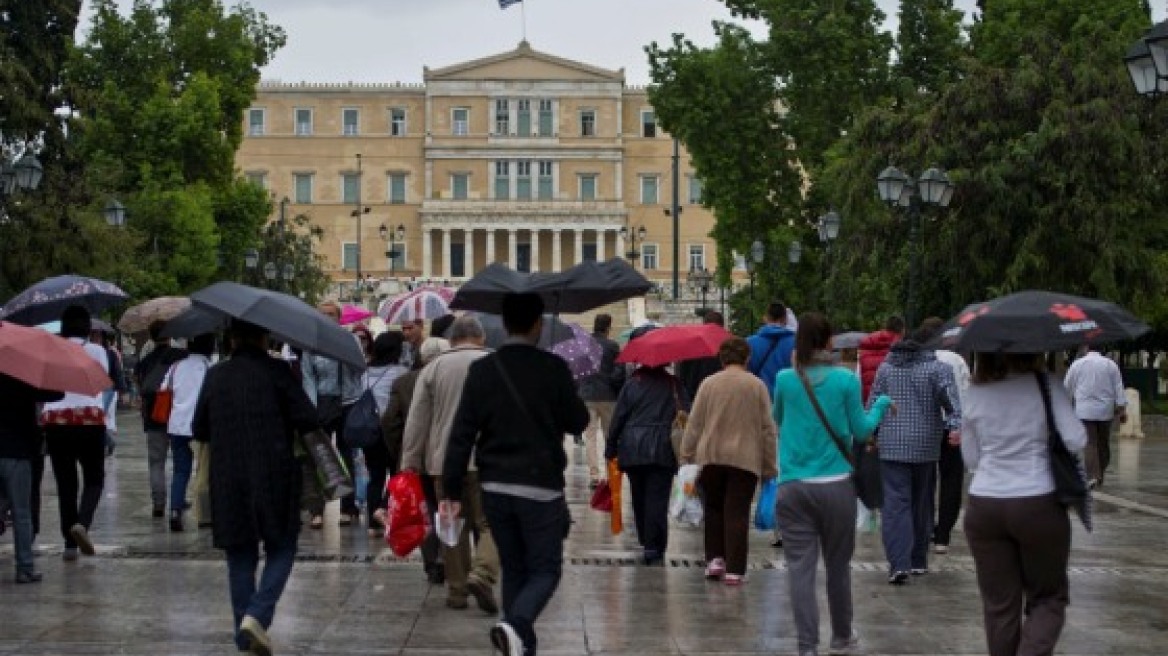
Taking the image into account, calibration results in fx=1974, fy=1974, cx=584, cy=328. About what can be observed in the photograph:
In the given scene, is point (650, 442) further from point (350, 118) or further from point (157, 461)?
point (350, 118)

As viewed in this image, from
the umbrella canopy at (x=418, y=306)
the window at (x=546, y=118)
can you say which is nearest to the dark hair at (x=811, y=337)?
the umbrella canopy at (x=418, y=306)

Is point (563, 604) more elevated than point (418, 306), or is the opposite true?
point (418, 306)

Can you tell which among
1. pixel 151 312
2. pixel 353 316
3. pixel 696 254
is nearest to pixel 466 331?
pixel 151 312

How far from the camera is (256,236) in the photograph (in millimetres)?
59156

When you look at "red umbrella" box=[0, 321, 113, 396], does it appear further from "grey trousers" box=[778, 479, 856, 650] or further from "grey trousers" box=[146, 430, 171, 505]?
"grey trousers" box=[146, 430, 171, 505]

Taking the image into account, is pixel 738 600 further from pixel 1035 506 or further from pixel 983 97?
pixel 983 97

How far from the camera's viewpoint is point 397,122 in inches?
4429

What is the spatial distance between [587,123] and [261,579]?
343ft

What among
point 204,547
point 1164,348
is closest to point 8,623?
point 204,547

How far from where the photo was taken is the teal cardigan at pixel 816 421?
31.8 ft

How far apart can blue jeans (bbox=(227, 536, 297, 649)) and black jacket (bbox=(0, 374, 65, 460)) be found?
307 centimetres

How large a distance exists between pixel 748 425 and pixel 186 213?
126 feet

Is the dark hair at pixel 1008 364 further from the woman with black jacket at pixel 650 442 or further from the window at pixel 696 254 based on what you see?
the window at pixel 696 254

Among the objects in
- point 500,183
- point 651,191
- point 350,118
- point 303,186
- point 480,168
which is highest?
point 350,118
